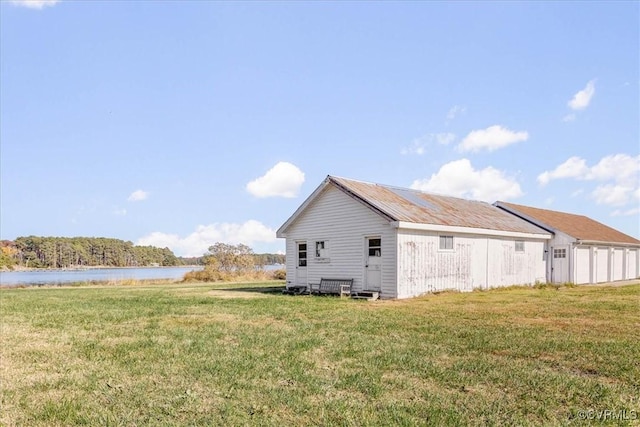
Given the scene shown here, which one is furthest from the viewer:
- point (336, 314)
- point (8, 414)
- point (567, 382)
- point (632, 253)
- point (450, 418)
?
point (632, 253)

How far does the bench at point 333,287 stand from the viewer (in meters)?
20.1

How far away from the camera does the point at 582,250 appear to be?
28.9 m

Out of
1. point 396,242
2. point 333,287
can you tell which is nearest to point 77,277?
point 333,287

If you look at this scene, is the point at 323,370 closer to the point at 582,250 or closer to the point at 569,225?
the point at 582,250

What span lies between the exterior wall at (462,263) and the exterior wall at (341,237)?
68cm

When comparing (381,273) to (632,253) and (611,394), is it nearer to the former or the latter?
(611,394)

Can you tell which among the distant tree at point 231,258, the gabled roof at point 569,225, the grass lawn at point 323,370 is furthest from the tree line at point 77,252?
the grass lawn at point 323,370

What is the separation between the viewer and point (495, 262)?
23797mm

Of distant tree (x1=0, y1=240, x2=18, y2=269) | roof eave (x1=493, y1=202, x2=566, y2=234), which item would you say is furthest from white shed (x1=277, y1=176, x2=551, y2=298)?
distant tree (x1=0, y1=240, x2=18, y2=269)

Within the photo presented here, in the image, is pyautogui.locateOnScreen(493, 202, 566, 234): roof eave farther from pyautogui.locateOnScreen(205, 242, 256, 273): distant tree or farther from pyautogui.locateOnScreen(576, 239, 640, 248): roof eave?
pyautogui.locateOnScreen(205, 242, 256, 273): distant tree

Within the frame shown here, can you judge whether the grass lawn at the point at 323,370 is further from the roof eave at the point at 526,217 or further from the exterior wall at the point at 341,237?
the roof eave at the point at 526,217

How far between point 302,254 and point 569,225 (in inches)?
765

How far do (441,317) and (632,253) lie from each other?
3052 cm

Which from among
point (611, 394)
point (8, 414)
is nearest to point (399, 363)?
point (611, 394)
